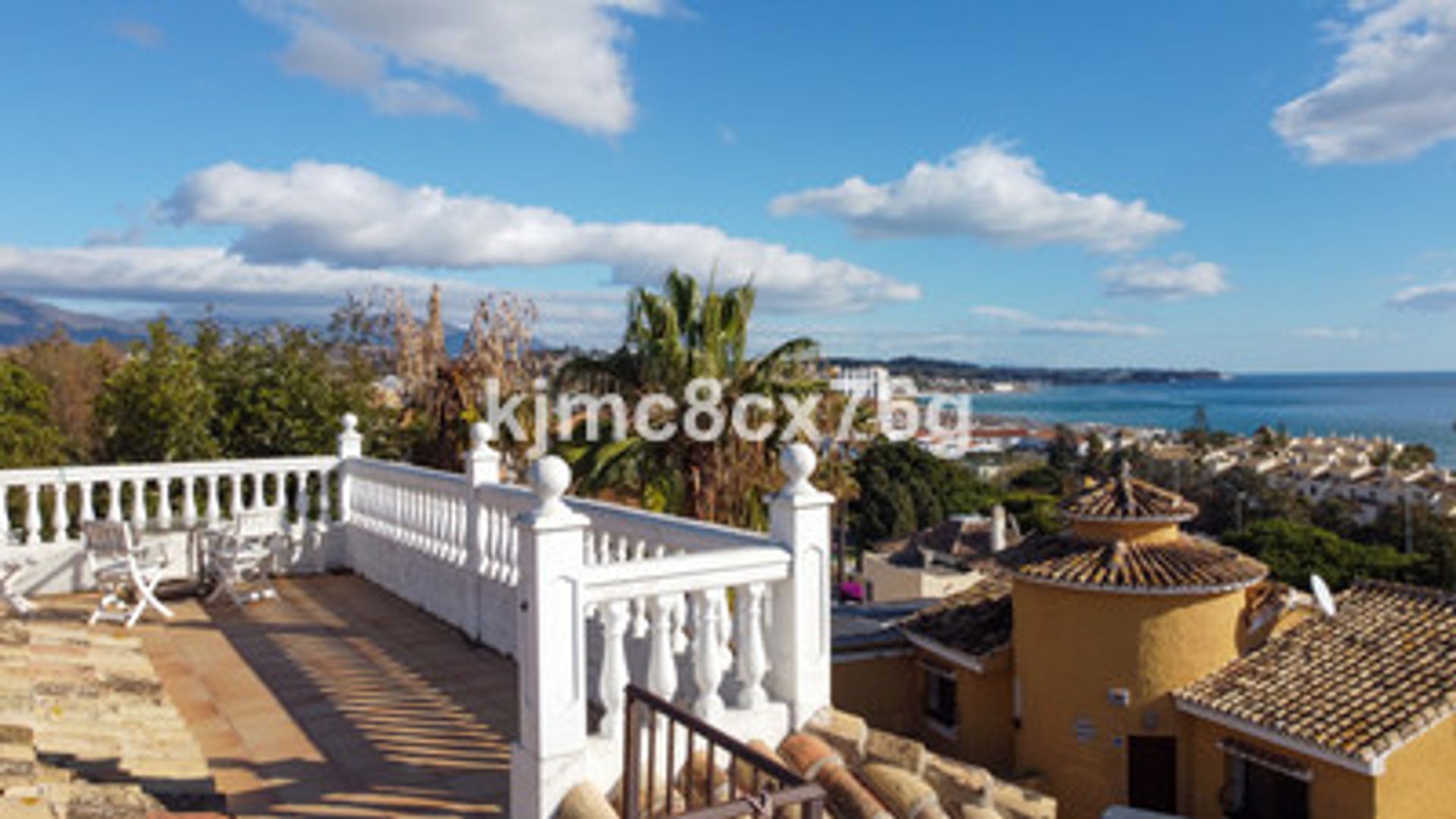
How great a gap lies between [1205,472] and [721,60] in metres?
68.1

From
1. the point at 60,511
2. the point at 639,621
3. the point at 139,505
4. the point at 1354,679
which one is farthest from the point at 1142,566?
the point at 60,511

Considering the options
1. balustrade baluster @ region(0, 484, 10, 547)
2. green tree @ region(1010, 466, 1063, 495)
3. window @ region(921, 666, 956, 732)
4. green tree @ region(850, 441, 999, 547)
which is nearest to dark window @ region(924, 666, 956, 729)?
window @ region(921, 666, 956, 732)

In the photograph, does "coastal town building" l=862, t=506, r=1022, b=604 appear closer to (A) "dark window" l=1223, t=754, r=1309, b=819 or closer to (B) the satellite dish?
(B) the satellite dish

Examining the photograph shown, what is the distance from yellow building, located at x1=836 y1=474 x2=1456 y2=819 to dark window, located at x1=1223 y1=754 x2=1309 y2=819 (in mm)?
16

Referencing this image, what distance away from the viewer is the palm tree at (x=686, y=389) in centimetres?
972

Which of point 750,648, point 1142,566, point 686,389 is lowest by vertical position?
point 1142,566

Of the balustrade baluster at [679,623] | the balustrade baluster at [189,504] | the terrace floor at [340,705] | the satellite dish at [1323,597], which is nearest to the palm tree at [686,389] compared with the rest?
the terrace floor at [340,705]

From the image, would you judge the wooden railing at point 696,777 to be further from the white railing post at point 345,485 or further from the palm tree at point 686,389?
the white railing post at point 345,485

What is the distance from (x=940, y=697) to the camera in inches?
493

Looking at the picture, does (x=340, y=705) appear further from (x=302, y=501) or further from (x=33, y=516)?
(x=33, y=516)

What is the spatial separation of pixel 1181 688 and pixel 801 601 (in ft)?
28.2

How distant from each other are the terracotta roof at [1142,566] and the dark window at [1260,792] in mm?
2097

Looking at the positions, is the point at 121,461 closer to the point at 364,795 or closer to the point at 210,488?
the point at 210,488

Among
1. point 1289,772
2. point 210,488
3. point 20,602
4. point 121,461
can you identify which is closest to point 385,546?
point 210,488
